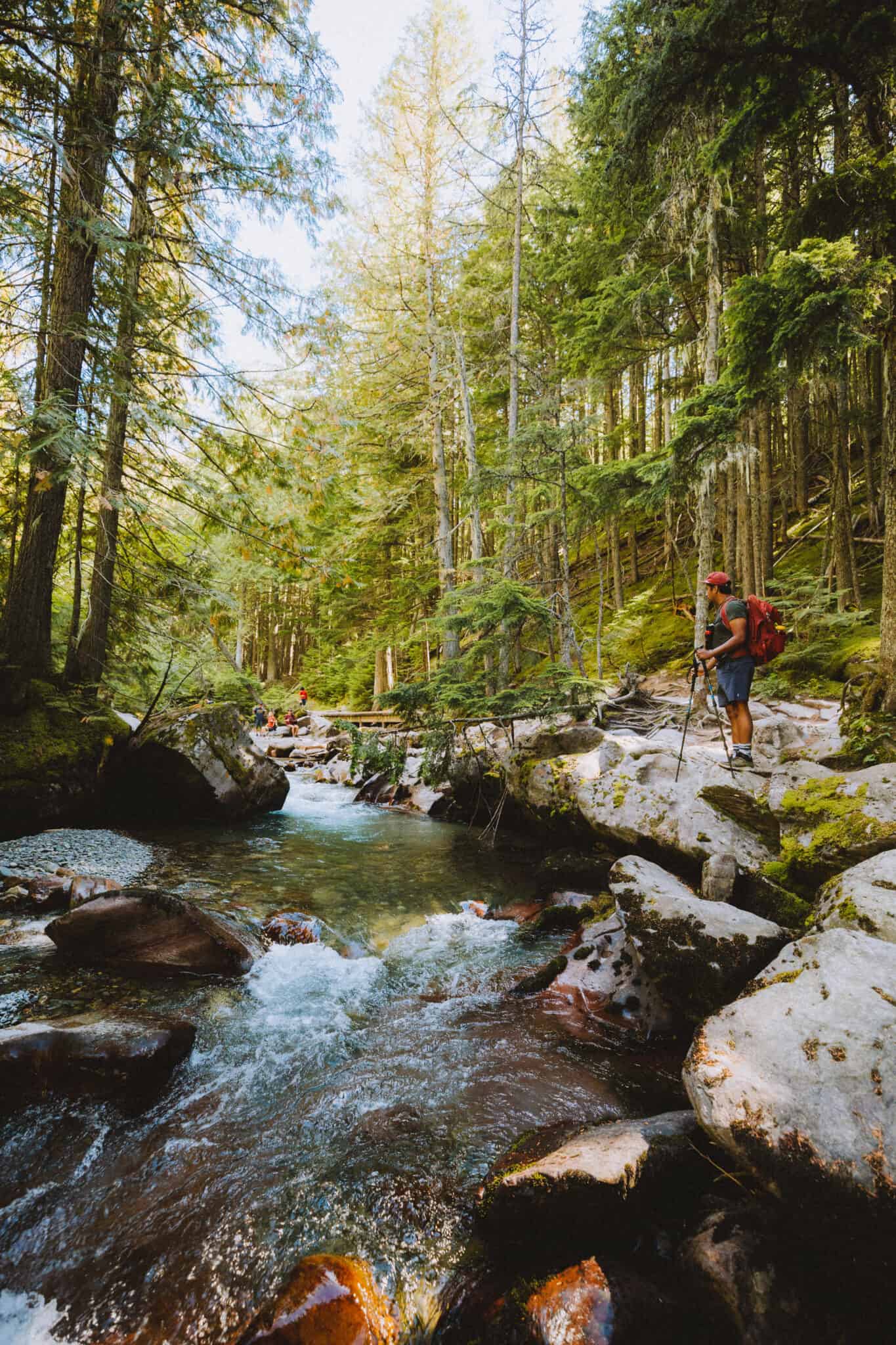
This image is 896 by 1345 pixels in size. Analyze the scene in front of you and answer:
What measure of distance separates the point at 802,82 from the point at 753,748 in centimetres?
766

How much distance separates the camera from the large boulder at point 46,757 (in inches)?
294

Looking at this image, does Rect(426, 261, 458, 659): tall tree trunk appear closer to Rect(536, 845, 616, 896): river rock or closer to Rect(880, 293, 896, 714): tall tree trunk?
Rect(536, 845, 616, 896): river rock

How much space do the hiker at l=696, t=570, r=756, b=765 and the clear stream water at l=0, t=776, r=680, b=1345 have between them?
341cm

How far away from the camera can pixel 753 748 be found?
22.5ft

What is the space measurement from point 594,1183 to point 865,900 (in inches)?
85.0

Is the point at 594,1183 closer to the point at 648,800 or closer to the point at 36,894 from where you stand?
the point at 648,800

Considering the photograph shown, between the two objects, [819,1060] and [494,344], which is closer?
[819,1060]

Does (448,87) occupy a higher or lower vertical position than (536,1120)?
higher

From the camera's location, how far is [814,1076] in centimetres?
219

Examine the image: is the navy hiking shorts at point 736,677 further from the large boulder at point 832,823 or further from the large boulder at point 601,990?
the large boulder at point 601,990

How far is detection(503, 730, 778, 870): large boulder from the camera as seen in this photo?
5559 mm

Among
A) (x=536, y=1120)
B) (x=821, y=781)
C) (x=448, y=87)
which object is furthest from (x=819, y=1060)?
(x=448, y=87)

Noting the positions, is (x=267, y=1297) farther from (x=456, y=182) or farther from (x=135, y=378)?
(x=456, y=182)

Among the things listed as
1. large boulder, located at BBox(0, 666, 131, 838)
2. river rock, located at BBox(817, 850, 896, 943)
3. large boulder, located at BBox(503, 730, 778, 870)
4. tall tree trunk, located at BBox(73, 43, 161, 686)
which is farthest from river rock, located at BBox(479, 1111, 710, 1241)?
tall tree trunk, located at BBox(73, 43, 161, 686)
